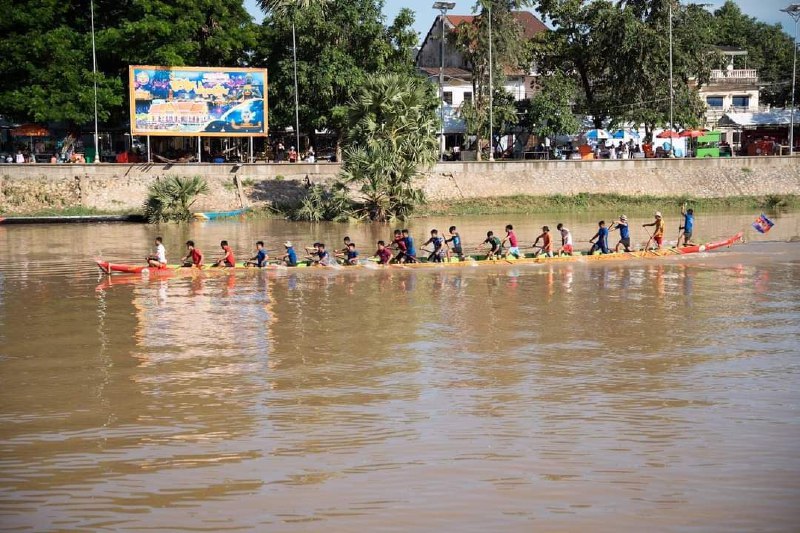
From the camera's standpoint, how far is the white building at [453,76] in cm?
6238

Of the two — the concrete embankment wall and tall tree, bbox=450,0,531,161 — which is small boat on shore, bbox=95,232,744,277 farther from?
tall tree, bbox=450,0,531,161

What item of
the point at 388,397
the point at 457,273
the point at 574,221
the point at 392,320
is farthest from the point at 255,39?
the point at 388,397

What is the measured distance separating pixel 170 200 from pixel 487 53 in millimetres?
21177

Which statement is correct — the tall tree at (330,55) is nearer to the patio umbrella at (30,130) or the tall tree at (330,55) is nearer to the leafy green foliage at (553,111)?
the leafy green foliage at (553,111)

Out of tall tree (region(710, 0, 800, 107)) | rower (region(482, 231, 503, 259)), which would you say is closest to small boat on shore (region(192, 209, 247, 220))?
rower (region(482, 231, 503, 259))

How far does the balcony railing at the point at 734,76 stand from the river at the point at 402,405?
4691cm

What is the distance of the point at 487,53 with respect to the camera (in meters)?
54.8

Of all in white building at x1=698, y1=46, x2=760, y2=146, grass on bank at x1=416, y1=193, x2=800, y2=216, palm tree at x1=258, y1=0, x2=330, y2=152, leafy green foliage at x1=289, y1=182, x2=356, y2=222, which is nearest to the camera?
leafy green foliage at x1=289, y1=182, x2=356, y2=222

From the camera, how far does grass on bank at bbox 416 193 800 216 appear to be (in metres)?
49.2

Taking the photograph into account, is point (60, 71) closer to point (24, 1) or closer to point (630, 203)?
point (24, 1)

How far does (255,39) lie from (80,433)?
43404 mm

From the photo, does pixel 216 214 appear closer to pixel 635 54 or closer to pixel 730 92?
pixel 635 54

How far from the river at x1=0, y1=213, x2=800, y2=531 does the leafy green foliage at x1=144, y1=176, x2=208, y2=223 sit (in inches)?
691

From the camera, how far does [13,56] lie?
4766 centimetres
